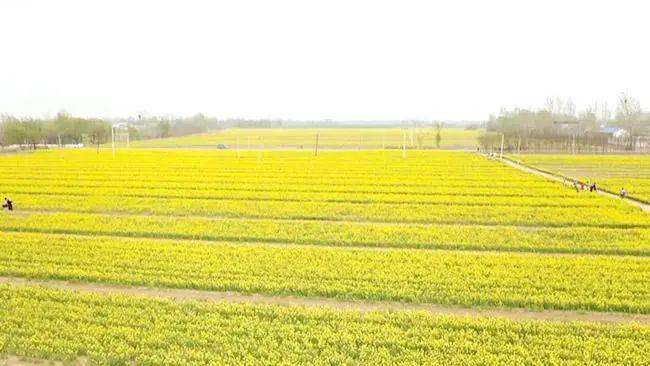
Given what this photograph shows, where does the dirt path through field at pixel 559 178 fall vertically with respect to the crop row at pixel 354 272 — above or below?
above

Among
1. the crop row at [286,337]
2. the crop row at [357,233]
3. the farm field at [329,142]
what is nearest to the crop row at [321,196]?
the crop row at [357,233]

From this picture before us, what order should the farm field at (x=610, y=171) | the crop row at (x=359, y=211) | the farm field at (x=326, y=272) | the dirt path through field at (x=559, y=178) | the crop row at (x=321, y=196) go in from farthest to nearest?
1. the farm field at (x=610, y=171)
2. the crop row at (x=321, y=196)
3. the dirt path through field at (x=559, y=178)
4. the crop row at (x=359, y=211)
5. the farm field at (x=326, y=272)

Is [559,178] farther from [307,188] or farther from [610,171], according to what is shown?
[307,188]

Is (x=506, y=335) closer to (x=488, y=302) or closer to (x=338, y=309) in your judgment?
(x=488, y=302)

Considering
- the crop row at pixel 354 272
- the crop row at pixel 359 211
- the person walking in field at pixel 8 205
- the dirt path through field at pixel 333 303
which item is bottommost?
the dirt path through field at pixel 333 303

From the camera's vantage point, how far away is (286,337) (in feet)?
33.1

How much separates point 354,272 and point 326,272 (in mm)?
854

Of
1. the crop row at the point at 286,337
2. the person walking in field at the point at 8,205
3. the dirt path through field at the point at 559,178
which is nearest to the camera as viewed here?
the crop row at the point at 286,337

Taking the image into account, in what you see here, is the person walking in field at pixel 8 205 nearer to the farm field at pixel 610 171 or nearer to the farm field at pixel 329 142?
the farm field at pixel 610 171

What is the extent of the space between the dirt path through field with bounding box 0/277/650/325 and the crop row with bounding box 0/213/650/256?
6.10 meters

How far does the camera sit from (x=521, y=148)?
8156cm

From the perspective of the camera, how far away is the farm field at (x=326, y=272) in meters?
9.70

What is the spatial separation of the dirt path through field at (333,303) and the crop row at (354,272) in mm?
226

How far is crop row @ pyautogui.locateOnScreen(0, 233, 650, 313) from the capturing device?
12469mm
